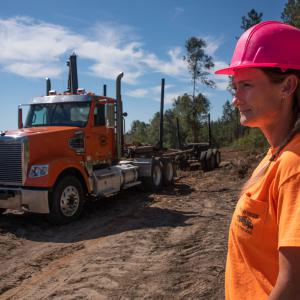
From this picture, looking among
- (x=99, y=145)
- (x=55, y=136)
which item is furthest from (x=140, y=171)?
(x=55, y=136)

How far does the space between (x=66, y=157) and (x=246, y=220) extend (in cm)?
709

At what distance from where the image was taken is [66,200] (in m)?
7.91

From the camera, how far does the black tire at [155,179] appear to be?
11.6 meters

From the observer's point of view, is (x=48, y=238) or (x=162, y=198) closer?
(x=48, y=238)

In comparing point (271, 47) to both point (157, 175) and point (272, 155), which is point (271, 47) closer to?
point (272, 155)

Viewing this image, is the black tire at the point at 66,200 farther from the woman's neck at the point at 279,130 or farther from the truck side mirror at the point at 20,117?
the woman's neck at the point at 279,130

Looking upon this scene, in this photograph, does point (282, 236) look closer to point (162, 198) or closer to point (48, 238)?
point (48, 238)

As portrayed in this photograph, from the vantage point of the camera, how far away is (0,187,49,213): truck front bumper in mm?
7375

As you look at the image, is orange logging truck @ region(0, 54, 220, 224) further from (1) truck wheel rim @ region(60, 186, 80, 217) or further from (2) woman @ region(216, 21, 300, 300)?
(2) woman @ region(216, 21, 300, 300)

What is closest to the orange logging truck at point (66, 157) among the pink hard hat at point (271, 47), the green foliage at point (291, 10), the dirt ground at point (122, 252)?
the dirt ground at point (122, 252)

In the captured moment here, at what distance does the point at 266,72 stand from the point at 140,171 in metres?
10.3

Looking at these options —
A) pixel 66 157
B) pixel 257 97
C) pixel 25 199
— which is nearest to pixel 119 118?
pixel 66 157

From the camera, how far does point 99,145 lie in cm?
943

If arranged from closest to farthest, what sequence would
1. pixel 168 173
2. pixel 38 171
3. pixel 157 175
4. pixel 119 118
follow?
pixel 38 171 → pixel 119 118 → pixel 157 175 → pixel 168 173
